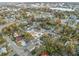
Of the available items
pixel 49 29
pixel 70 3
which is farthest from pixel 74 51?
pixel 70 3

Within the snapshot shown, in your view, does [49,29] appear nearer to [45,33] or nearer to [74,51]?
[45,33]

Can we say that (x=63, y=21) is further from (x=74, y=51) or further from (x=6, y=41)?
(x=6, y=41)

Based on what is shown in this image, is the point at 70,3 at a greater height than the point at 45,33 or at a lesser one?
greater

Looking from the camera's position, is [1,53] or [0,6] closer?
[1,53]

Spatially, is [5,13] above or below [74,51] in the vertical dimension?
above

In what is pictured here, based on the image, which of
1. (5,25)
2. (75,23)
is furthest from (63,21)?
(5,25)

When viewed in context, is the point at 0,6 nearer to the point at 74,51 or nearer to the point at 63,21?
the point at 63,21

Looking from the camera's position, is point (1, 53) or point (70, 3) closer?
point (1, 53)
